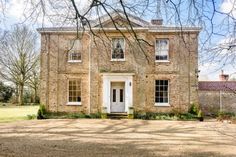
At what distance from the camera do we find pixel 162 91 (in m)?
30.0

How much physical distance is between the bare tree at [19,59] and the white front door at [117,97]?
76.3 ft

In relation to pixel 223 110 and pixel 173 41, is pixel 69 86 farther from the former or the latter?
pixel 223 110

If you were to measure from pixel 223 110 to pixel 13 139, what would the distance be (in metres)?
23.1

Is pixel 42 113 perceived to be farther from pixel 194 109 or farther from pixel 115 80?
pixel 194 109

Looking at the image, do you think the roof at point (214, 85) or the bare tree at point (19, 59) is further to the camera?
the bare tree at point (19, 59)

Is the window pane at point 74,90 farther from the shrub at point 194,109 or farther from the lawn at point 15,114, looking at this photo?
the shrub at point 194,109

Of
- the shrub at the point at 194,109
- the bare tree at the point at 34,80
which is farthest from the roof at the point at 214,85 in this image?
the bare tree at the point at 34,80

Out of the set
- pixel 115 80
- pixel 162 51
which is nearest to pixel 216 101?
pixel 162 51

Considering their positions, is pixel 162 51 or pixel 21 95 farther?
pixel 21 95

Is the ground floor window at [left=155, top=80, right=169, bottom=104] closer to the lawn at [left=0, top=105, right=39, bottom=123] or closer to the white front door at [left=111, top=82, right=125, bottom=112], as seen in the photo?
the white front door at [left=111, top=82, right=125, bottom=112]

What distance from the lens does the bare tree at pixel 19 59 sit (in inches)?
1973

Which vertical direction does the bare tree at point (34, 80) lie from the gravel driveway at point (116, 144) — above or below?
above

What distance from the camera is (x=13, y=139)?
→ 16.3m

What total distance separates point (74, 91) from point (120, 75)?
4024mm
